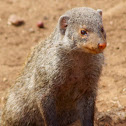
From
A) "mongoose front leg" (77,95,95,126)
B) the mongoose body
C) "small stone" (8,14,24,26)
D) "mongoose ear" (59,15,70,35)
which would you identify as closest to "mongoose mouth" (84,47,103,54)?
the mongoose body

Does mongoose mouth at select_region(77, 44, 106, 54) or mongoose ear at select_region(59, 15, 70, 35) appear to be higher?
mongoose ear at select_region(59, 15, 70, 35)

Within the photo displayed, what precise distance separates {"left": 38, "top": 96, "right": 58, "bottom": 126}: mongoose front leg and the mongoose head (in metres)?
0.75

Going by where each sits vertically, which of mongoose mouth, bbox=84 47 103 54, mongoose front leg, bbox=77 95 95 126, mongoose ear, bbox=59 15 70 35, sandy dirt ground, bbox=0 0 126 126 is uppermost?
mongoose ear, bbox=59 15 70 35

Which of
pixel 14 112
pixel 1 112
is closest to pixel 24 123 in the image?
pixel 14 112

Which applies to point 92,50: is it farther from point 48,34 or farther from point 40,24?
point 40,24

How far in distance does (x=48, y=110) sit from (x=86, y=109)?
1.55ft

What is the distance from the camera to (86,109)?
144 inches

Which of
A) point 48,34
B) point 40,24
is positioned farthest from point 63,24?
point 40,24

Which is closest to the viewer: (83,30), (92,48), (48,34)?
(92,48)

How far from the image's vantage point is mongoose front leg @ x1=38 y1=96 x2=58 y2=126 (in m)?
3.53

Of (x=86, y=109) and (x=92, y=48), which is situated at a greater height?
(x=92, y=48)

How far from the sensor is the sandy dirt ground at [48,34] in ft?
16.0

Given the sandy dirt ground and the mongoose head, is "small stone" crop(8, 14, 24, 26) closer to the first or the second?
the sandy dirt ground

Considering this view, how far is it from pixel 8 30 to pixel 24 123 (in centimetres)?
317
